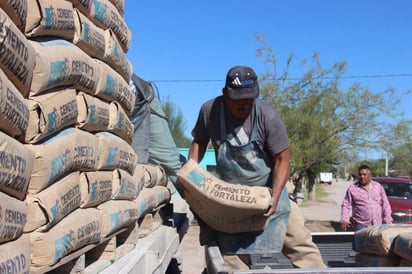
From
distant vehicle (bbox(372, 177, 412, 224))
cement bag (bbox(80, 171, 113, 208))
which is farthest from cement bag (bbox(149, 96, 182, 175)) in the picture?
distant vehicle (bbox(372, 177, 412, 224))

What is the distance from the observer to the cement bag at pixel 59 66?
2578mm

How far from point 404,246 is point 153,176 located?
2.57m

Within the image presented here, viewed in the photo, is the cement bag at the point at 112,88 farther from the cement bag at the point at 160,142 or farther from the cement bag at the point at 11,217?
the cement bag at the point at 160,142

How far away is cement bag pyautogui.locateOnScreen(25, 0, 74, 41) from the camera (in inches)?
99.6

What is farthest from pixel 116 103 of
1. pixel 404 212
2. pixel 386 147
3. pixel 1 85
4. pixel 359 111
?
pixel 386 147

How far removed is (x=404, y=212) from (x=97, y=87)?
38.2 ft

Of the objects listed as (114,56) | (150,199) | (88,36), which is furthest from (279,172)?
(88,36)

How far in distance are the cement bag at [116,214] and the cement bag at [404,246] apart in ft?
5.44

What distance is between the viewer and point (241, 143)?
4.11m

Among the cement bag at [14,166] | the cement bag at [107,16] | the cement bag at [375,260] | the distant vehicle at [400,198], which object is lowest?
the distant vehicle at [400,198]

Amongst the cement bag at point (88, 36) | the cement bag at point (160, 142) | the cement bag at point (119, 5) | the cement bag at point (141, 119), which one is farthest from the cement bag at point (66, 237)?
the cement bag at point (160, 142)

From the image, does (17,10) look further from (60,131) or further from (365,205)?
(365,205)

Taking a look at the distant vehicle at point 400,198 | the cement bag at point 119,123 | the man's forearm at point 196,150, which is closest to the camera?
the cement bag at point 119,123

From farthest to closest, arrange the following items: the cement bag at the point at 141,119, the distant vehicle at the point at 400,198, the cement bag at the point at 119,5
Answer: the distant vehicle at the point at 400,198 < the cement bag at the point at 141,119 < the cement bag at the point at 119,5
